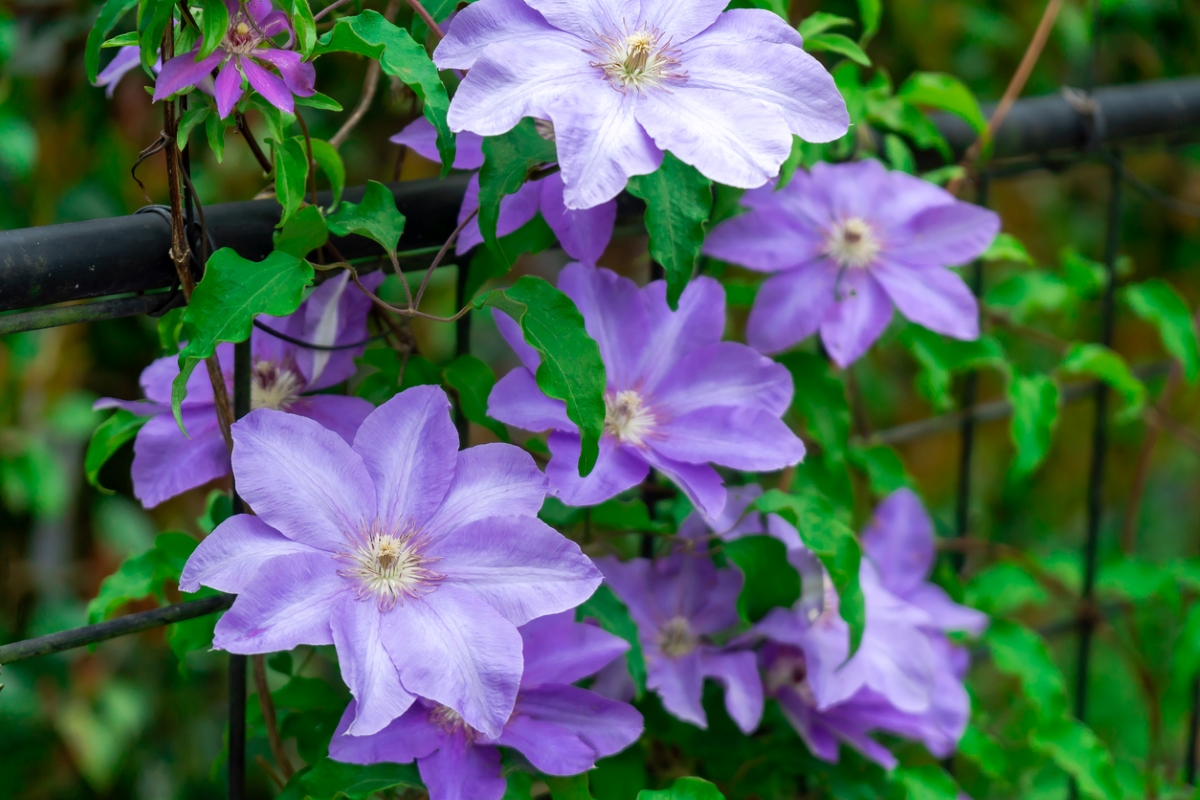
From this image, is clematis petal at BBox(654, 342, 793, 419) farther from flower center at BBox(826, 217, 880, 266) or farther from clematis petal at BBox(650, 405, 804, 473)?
flower center at BBox(826, 217, 880, 266)

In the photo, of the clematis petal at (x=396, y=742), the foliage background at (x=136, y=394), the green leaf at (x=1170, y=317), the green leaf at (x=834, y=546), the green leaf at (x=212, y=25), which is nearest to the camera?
the green leaf at (x=212, y=25)

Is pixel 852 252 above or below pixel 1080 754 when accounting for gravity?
above

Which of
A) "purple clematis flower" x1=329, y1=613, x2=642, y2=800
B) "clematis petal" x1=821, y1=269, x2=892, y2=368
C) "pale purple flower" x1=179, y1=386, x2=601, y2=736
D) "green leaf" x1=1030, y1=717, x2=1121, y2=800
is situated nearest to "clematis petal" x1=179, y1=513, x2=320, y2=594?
"pale purple flower" x1=179, y1=386, x2=601, y2=736

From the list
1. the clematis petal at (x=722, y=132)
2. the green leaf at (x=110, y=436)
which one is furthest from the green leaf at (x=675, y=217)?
the green leaf at (x=110, y=436)

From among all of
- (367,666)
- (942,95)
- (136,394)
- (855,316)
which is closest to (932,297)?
(855,316)

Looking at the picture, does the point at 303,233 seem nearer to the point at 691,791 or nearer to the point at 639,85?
the point at 639,85

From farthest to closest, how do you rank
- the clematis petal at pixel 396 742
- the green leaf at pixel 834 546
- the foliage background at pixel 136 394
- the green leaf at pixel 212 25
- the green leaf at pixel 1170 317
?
the foliage background at pixel 136 394 → the green leaf at pixel 1170 317 → the green leaf at pixel 834 546 → the clematis petal at pixel 396 742 → the green leaf at pixel 212 25

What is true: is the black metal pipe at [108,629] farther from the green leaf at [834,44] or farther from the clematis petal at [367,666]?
the green leaf at [834,44]
